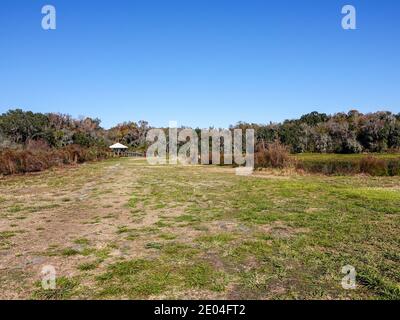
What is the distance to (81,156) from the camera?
3353 centimetres

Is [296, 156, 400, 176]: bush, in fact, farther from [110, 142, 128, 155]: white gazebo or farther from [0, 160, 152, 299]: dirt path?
[110, 142, 128, 155]: white gazebo

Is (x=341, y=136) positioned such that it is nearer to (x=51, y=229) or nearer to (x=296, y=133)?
(x=296, y=133)

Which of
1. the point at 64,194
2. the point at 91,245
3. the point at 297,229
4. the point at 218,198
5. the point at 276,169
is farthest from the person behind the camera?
the point at 276,169

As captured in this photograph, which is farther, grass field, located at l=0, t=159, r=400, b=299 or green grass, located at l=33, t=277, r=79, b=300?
grass field, located at l=0, t=159, r=400, b=299

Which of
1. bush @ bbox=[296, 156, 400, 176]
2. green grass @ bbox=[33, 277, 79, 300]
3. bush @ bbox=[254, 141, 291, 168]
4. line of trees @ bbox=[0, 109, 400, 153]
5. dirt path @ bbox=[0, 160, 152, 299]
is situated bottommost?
green grass @ bbox=[33, 277, 79, 300]

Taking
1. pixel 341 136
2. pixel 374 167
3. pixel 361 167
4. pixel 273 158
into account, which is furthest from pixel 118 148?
pixel 374 167

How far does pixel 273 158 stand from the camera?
22.8 m

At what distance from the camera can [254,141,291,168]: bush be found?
22.5 meters

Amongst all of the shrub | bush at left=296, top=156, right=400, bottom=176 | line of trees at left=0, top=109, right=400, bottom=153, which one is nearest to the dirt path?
bush at left=296, top=156, right=400, bottom=176

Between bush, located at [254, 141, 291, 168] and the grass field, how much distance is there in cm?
1187

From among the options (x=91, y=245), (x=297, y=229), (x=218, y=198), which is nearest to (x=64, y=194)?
(x=218, y=198)

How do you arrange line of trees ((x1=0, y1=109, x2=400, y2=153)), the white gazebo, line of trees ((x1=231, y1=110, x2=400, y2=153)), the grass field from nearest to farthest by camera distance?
the grass field → line of trees ((x1=0, y1=109, x2=400, y2=153)) → line of trees ((x1=231, y1=110, x2=400, y2=153)) → the white gazebo
